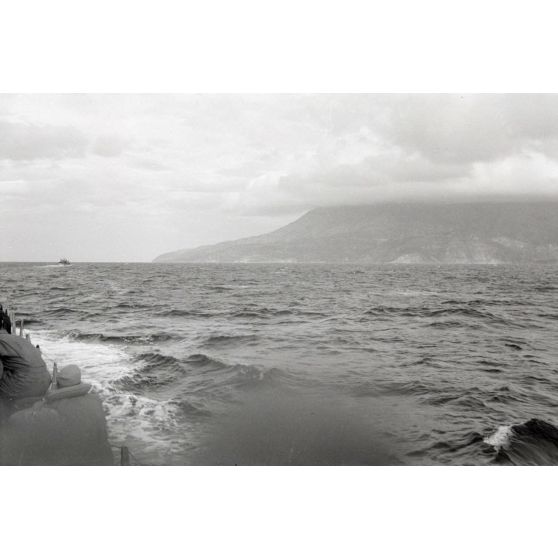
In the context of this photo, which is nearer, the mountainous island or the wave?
the wave

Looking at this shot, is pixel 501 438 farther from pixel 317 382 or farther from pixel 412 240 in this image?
pixel 412 240

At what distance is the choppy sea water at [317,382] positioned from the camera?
6875mm

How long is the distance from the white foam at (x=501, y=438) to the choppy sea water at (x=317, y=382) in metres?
0.02

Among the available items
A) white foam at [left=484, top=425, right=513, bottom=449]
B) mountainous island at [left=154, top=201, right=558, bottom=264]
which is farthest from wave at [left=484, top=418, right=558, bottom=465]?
mountainous island at [left=154, top=201, right=558, bottom=264]

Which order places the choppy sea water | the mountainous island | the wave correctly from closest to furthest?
the wave < the choppy sea water < the mountainous island

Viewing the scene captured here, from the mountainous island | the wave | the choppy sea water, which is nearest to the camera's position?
the wave

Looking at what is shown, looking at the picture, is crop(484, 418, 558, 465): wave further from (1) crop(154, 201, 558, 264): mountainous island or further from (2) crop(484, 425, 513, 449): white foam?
(1) crop(154, 201, 558, 264): mountainous island

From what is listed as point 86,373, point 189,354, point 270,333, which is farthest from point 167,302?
point 86,373

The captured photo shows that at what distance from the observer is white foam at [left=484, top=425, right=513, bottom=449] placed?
688cm

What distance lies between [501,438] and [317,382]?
416cm

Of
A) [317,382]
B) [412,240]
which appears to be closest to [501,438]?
[317,382]

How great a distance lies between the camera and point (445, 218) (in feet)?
110

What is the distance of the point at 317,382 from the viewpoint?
10242 mm

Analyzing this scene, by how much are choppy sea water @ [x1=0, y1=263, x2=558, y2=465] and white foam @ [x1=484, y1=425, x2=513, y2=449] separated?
0.06ft
